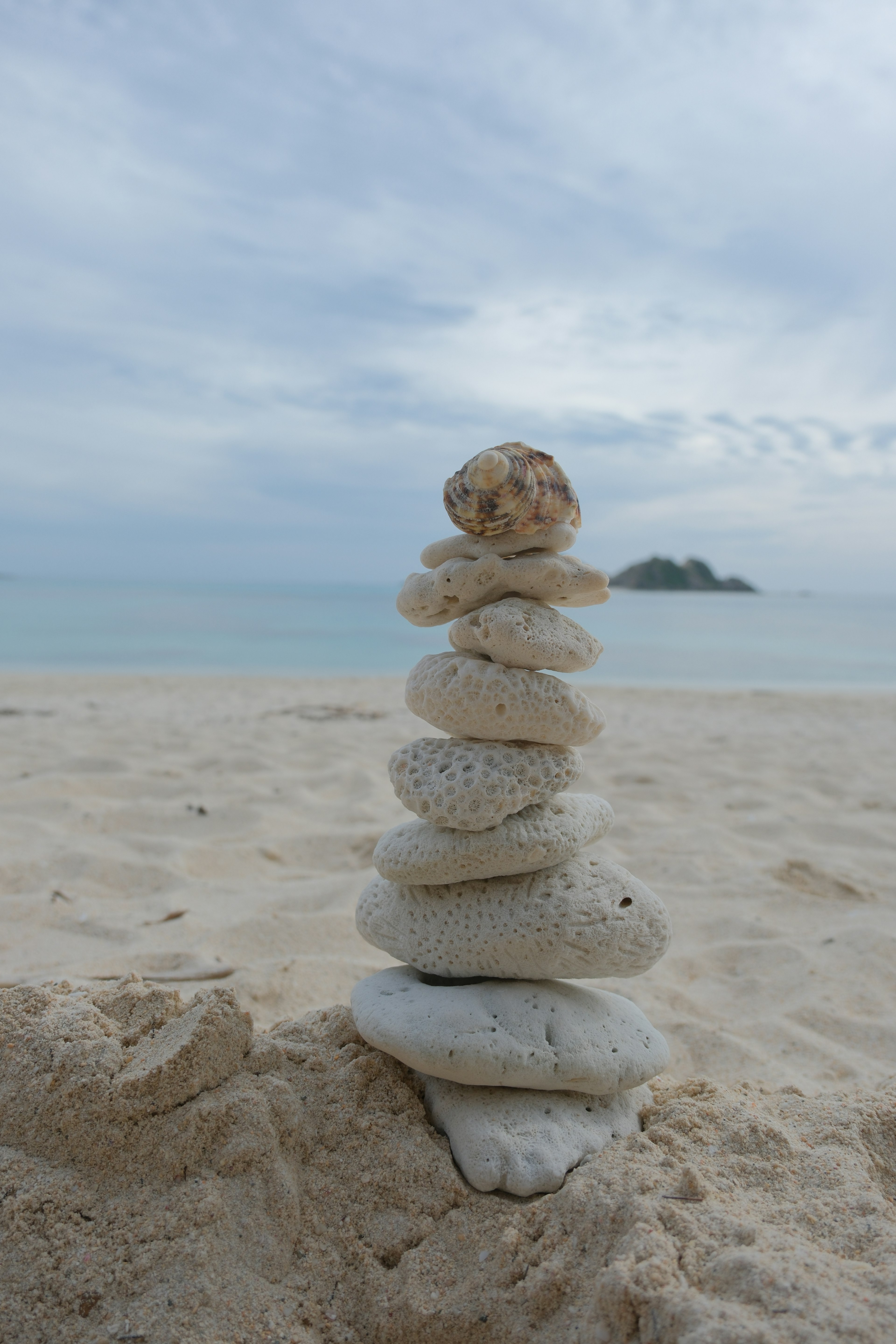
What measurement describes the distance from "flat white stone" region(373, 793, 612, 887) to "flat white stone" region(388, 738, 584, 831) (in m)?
0.04

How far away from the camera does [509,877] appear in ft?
7.68

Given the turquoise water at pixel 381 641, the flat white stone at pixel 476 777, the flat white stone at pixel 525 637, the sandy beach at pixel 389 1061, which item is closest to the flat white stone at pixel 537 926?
the flat white stone at pixel 476 777

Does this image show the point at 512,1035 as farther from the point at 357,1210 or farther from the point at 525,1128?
the point at 357,1210

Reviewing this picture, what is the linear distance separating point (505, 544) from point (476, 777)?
0.64 m

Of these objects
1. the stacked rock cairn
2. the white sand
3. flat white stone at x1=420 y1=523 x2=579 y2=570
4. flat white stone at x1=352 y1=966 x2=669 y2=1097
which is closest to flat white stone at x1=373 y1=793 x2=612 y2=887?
the stacked rock cairn

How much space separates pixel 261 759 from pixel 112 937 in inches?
126

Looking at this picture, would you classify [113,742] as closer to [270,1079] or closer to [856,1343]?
[270,1079]

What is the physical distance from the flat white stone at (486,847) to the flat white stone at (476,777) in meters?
0.04

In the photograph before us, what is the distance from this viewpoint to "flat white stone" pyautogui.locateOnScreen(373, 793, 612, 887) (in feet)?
7.27

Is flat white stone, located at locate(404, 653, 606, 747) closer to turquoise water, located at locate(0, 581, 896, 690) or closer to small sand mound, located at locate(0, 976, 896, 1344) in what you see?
small sand mound, located at locate(0, 976, 896, 1344)

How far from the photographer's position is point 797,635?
28.2 m

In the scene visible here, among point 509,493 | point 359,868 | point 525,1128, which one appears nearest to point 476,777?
point 509,493

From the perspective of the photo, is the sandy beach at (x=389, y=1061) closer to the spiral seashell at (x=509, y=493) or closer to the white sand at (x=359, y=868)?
the white sand at (x=359, y=868)

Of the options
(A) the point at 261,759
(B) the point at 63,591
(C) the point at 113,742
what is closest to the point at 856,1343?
(A) the point at 261,759
